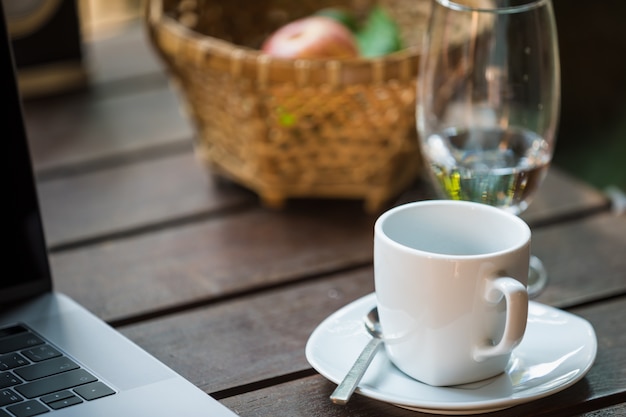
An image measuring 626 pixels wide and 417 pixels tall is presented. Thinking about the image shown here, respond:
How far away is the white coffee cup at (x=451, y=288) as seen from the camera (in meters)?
0.49

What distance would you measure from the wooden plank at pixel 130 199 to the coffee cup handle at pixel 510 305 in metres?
0.37

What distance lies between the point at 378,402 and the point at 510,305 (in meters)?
0.10

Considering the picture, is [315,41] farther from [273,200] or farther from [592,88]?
[592,88]

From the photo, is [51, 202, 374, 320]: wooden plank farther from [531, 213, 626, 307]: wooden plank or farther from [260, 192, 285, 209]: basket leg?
[531, 213, 626, 307]: wooden plank

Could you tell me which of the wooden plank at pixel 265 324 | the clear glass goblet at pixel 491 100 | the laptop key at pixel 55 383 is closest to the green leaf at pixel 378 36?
the clear glass goblet at pixel 491 100

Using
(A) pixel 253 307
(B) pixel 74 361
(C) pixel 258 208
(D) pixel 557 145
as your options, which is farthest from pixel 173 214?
(D) pixel 557 145

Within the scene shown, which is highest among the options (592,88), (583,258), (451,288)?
(451,288)

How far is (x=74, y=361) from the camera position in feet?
1.79

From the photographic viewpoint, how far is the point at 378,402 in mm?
533

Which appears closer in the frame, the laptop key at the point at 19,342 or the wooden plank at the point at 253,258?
the laptop key at the point at 19,342

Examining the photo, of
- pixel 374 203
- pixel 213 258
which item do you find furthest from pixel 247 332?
pixel 374 203

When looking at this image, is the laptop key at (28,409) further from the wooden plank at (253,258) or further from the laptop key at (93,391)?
the wooden plank at (253,258)

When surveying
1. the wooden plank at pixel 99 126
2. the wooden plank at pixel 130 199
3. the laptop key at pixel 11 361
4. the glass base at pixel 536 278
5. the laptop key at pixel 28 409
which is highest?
the laptop key at pixel 28 409

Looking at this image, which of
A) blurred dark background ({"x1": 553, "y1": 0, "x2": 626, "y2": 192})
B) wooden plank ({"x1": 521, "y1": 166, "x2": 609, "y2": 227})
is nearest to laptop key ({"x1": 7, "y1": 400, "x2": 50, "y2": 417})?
wooden plank ({"x1": 521, "y1": 166, "x2": 609, "y2": 227})
